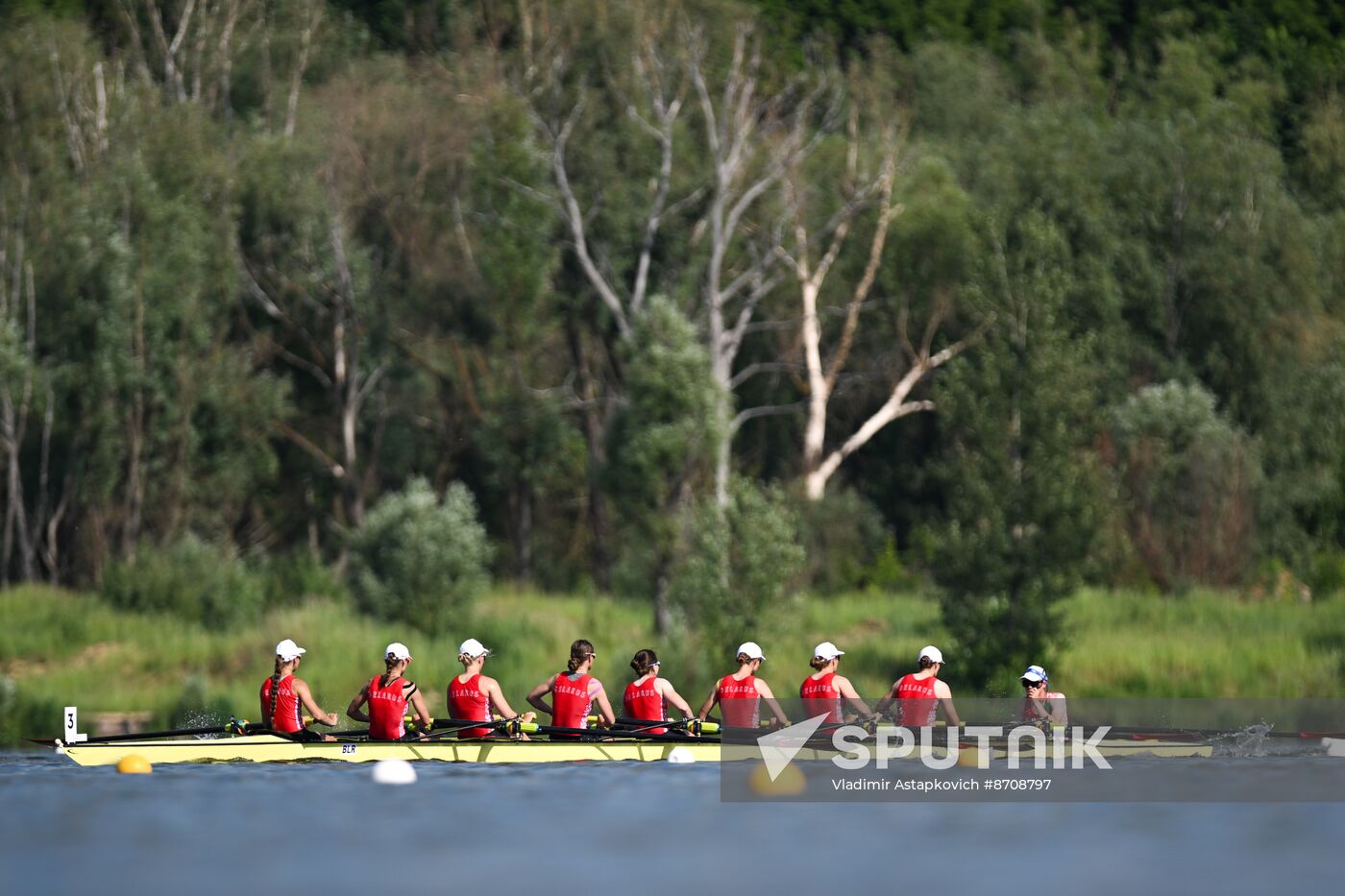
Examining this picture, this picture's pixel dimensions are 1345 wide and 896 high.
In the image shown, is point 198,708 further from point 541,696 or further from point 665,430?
point 541,696

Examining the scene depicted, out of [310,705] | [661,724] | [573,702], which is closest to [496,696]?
[573,702]

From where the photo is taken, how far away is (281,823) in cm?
1808

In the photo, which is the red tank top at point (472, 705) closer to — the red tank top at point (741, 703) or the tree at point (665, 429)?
the red tank top at point (741, 703)

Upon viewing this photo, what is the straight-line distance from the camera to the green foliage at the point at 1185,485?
41562mm

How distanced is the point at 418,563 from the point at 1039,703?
1917 cm

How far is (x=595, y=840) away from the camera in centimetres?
1705

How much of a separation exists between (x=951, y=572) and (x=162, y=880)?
20.8 metres

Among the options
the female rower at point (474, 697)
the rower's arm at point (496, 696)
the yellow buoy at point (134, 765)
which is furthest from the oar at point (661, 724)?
the yellow buoy at point (134, 765)

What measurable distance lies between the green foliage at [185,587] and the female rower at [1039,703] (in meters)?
21.1

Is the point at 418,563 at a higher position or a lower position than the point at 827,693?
higher

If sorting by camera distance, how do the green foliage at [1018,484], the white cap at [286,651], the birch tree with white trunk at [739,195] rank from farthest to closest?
the birch tree with white trunk at [739,195]
the green foliage at [1018,484]
the white cap at [286,651]

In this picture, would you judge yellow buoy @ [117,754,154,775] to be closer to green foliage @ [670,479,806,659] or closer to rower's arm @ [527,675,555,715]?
rower's arm @ [527,675,555,715]

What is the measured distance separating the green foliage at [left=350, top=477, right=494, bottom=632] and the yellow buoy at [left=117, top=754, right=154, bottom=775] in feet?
55.8

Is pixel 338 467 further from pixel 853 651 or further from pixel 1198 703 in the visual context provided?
pixel 1198 703
